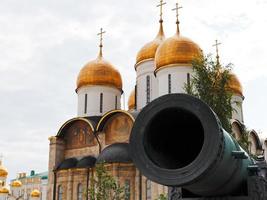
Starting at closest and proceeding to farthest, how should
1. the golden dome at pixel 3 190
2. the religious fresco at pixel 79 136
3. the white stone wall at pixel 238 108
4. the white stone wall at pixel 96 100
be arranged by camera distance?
the religious fresco at pixel 79 136, the white stone wall at pixel 96 100, the white stone wall at pixel 238 108, the golden dome at pixel 3 190

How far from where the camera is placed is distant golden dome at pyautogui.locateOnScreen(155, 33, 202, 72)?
73.8ft

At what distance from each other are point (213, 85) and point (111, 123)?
31.8 ft

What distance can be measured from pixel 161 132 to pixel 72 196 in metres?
19.2

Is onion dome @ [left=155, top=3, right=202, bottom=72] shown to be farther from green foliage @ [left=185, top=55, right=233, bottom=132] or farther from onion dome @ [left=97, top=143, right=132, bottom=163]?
green foliage @ [left=185, top=55, right=233, bottom=132]

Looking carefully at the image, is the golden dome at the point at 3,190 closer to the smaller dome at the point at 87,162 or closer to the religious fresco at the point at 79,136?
the religious fresco at the point at 79,136

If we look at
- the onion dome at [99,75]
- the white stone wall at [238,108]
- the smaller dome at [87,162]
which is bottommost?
the smaller dome at [87,162]

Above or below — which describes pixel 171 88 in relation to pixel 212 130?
above

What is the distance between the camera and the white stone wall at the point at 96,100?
2539 cm

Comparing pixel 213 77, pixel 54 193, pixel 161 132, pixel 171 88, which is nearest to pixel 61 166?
pixel 54 193

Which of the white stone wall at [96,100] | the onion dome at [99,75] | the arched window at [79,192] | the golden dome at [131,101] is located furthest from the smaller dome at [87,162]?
the golden dome at [131,101]

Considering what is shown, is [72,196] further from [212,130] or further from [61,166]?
[212,130]

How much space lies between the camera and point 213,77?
13.9 metres

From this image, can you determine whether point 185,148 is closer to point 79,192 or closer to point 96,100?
point 79,192

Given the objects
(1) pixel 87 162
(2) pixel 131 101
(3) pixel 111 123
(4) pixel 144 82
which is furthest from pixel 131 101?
(1) pixel 87 162
